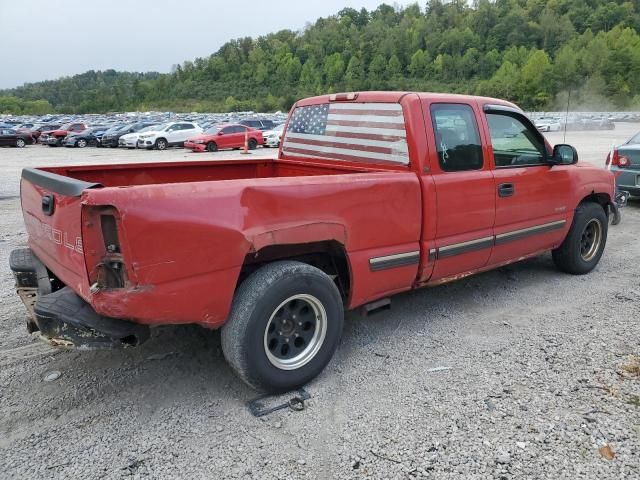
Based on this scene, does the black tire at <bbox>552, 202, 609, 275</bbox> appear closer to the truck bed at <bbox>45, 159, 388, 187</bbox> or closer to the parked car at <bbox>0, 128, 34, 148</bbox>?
the truck bed at <bbox>45, 159, 388, 187</bbox>

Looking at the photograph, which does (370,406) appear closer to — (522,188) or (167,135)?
(522,188)

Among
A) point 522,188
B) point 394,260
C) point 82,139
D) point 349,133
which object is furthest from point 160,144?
point 394,260

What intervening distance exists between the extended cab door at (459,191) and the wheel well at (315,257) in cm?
74

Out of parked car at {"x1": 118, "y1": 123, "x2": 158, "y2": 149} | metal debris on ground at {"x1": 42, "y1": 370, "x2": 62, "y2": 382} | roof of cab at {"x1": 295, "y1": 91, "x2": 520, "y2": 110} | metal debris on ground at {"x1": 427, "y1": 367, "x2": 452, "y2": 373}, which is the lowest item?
metal debris on ground at {"x1": 427, "y1": 367, "x2": 452, "y2": 373}

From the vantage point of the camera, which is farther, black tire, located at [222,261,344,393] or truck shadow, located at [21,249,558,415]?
truck shadow, located at [21,249,558,415]

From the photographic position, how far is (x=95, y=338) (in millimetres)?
2826

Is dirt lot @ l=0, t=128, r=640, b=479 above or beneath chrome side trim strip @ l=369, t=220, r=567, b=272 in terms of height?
beneath

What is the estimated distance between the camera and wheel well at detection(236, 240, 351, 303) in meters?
3.27

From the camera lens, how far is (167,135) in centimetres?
2923

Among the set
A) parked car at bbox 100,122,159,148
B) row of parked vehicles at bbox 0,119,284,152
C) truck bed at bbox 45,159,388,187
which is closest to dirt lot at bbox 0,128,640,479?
truck bed at bbox 45,159,388,187

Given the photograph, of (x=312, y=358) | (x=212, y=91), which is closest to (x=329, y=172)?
(x=312, y=358)

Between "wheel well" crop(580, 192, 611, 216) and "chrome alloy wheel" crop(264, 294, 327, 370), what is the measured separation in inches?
144

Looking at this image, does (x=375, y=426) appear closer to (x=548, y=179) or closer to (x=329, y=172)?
(x=329, y=172)

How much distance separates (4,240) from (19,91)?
200m
